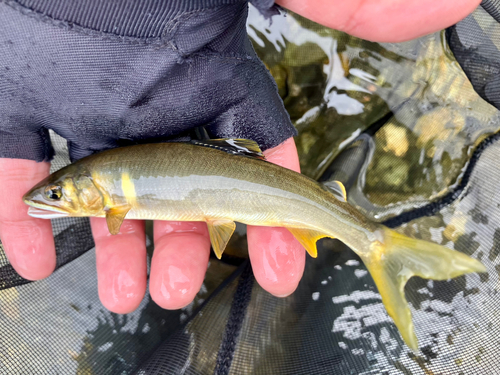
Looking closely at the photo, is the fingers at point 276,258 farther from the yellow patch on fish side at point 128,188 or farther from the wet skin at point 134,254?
the yellow patch on fish side at point 128,188

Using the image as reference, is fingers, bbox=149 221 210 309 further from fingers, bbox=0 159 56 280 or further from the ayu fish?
fingers, bbox=0 159 56 280

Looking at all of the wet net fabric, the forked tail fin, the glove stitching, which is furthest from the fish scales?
the wet net fabric

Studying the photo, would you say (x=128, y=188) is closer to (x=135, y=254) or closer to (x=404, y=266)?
(x=135, y=254)

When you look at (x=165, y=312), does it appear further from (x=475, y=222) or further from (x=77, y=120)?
(x=475, y=222)

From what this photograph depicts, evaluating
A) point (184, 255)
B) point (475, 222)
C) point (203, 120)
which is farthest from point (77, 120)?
point (475, 222)

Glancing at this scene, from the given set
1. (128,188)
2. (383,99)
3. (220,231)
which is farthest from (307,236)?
(383,99)

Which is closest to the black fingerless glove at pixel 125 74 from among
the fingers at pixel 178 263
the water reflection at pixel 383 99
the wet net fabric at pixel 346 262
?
the fingers at pixel 178 263

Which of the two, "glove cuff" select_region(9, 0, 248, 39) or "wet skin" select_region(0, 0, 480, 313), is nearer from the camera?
"glove cuff" select_region(9, 0, 248, 39)

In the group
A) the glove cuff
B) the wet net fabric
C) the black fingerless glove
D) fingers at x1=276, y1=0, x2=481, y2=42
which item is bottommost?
the wet net fabric
